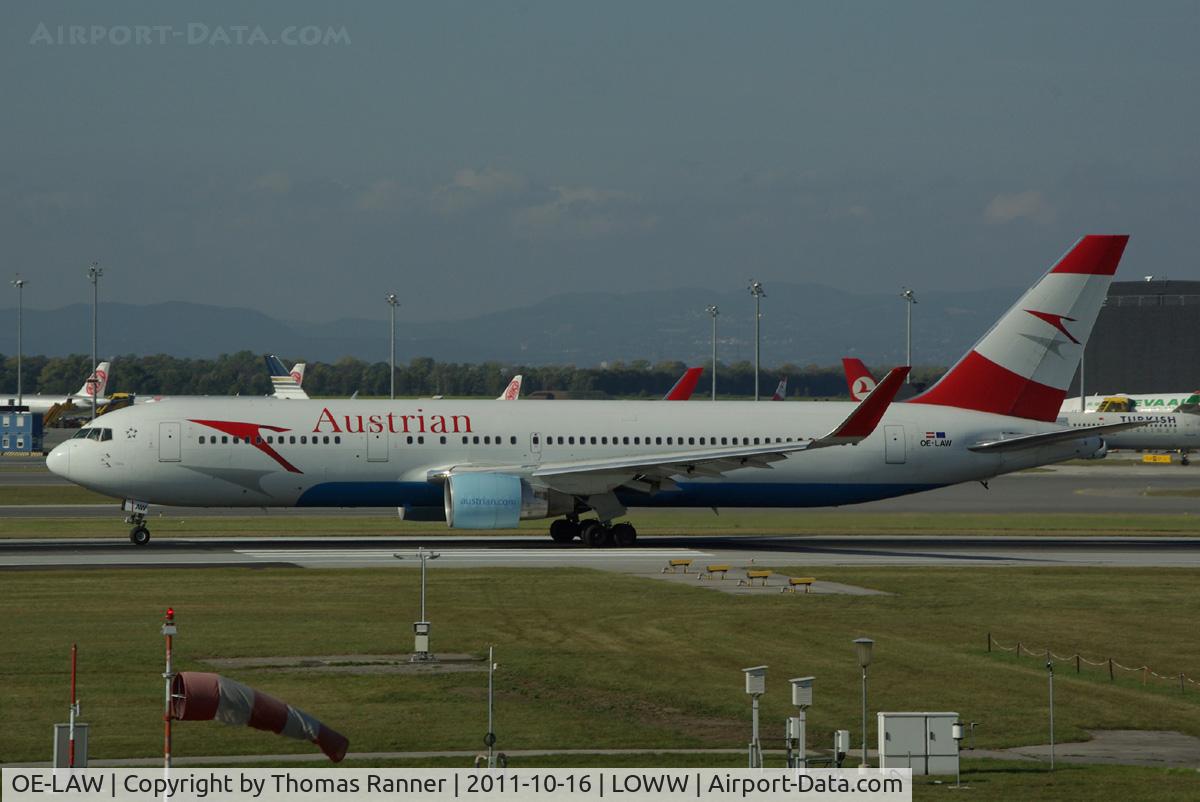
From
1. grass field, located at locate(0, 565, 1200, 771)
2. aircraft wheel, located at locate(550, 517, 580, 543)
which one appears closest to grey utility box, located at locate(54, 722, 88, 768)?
grass field, located at locate(0, 565, 1200, 771)

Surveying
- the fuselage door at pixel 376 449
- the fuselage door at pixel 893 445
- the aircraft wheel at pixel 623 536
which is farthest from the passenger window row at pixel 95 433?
the fuselage door at pixel 893 445

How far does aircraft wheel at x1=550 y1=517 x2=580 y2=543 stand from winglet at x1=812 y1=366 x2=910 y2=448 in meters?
8.92

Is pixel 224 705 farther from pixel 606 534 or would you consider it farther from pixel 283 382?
pixel 283 382

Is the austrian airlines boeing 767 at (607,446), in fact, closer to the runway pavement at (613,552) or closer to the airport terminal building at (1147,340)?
the runway pavement at (613,552)

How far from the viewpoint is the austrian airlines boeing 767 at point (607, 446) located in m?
47.5

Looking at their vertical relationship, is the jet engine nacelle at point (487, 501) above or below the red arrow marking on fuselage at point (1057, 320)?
below

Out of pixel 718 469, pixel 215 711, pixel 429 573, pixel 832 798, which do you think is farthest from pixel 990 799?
pixel 718 469

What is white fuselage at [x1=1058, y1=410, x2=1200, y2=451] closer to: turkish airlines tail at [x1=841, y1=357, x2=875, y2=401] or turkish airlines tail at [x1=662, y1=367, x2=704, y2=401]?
turkish airlines tail at [x1=841, y1=357, x2=875, y2=401]

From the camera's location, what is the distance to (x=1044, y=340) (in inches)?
2012

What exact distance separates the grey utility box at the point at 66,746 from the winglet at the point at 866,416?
29704 mm

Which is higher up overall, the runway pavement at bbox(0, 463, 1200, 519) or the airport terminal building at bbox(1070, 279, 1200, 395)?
the airport terminal building at bbox(1070, 279, 1200, 395)

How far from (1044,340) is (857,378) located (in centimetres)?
3404

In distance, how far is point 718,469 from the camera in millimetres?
48156

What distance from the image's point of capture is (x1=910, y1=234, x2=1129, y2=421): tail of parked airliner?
50844mm
